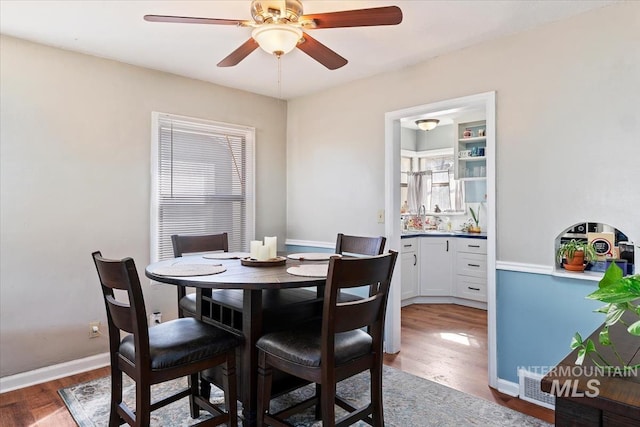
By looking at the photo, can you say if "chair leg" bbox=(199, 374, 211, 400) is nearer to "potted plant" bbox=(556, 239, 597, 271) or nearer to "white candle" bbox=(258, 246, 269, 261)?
"white candle" bbox=(258, 246, 269, 261)

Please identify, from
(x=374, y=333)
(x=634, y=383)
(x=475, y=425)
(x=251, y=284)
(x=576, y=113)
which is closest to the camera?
(x=634, y=383)

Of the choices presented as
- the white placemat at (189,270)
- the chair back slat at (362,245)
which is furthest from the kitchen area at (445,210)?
the white placemat at (189,270)

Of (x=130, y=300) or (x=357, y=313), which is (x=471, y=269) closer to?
(x=357, y=313)

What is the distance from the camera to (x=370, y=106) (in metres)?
3.47

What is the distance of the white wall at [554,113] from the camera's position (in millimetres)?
2170

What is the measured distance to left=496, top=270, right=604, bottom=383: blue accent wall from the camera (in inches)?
90.3

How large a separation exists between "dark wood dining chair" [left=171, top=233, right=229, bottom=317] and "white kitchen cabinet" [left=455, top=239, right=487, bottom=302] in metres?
3.07

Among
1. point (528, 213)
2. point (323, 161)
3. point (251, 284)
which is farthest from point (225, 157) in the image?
point (528, 213)

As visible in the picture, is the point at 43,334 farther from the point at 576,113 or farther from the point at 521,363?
the point at 576,113

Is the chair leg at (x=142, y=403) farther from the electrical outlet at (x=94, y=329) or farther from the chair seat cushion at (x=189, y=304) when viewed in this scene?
the electrical outlet at (x=94, y=329)

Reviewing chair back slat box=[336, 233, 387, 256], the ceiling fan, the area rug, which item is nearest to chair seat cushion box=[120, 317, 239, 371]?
the area rug

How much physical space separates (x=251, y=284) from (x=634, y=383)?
1.32 meters

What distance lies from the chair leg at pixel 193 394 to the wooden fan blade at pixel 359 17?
193 centimetres

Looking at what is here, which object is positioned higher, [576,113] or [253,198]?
[576,113]
